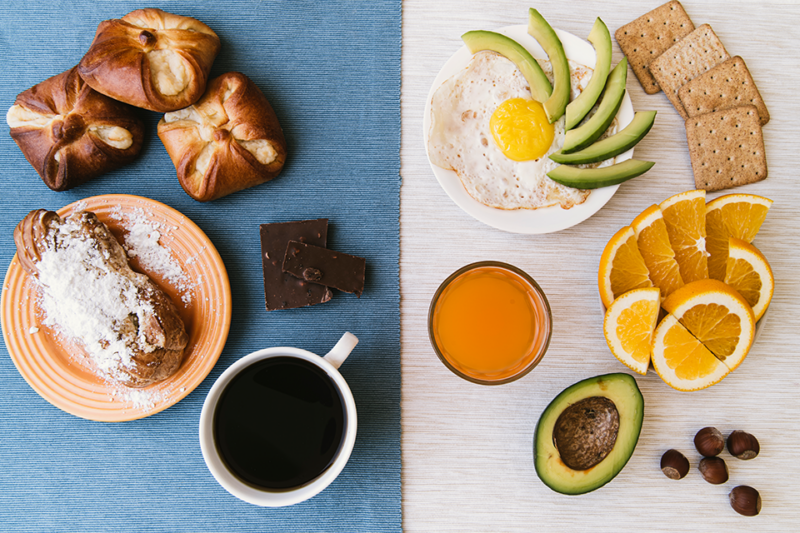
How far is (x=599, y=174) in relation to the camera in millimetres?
1113

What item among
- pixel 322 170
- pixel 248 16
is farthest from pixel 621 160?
pixel 248 16

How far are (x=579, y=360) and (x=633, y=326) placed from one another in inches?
7.2

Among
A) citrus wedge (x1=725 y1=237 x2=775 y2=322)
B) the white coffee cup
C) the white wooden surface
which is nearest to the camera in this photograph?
the white coffee cup

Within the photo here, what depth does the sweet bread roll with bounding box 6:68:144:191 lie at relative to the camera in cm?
113

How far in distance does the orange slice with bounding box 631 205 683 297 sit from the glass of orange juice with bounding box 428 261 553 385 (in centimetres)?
32

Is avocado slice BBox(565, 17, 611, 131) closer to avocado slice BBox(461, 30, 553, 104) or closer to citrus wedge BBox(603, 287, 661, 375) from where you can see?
avocado slice BBox(461, 30, 553, 104)

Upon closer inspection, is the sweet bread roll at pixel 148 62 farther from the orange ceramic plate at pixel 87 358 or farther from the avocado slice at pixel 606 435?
the avocado slice at pixel 606 435

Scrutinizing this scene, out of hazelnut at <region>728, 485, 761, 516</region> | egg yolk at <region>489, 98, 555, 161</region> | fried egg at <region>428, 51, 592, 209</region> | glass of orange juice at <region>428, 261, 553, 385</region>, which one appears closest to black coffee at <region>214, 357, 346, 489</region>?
glass of orange juice at <region>428, 261, 553, 385</region>

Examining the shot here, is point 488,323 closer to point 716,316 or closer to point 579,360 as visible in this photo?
point 579,360

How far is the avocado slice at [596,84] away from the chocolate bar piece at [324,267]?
661 mm

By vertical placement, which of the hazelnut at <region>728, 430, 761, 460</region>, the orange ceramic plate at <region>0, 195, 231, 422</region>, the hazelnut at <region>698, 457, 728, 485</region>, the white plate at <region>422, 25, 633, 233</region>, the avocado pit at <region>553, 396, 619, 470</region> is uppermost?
the white plate at <region>422, 25, 633, 233</region>

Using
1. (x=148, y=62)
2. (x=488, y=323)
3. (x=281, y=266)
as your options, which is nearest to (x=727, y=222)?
(x=488, y=323)

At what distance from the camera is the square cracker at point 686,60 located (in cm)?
122

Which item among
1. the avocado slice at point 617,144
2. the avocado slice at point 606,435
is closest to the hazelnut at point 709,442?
the avocado slice at point 606,435
